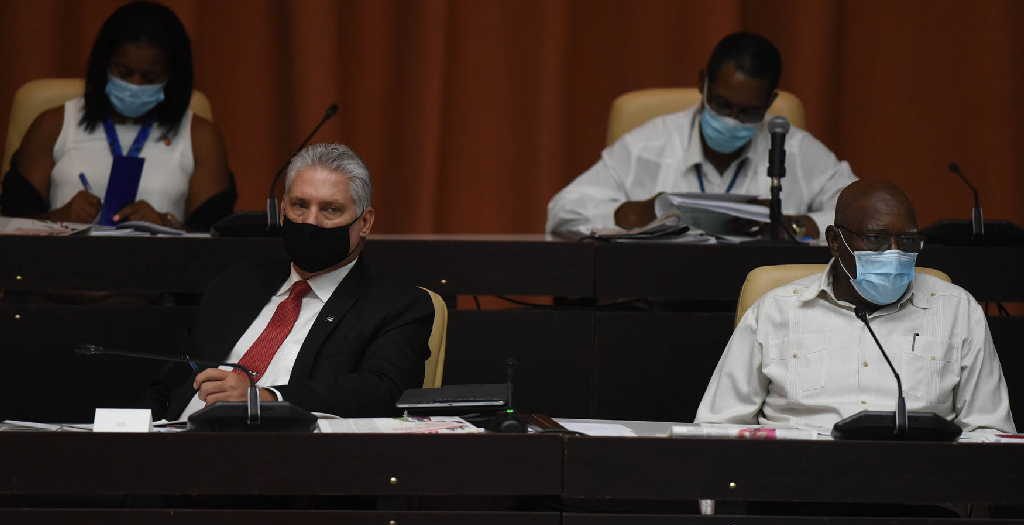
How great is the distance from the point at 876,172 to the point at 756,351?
3.08 m

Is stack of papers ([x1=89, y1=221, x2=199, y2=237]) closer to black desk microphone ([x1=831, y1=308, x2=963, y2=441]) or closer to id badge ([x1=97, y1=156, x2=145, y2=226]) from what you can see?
id badge ([x1=97, y1=156, x2=145, y2=226])

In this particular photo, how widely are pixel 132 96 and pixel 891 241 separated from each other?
235 cm

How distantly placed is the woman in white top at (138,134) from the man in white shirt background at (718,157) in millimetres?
1048

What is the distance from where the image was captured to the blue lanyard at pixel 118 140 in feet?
14.8

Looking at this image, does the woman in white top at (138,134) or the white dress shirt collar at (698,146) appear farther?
the white dress shirt collar at (698,146)

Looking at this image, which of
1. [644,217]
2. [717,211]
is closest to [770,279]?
[717,211]

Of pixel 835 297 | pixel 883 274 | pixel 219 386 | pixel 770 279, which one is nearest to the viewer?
pixel 219 386

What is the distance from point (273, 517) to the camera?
240cm

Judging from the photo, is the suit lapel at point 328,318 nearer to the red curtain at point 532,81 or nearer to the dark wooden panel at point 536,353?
the dark wooden panel at point 536,353

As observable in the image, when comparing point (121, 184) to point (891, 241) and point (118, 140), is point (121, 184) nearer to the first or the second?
point (118, 140)

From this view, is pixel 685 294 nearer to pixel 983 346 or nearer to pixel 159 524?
pixel 983 346

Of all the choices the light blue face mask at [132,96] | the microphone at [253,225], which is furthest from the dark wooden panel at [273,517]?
the light blue face mask at [132,96]

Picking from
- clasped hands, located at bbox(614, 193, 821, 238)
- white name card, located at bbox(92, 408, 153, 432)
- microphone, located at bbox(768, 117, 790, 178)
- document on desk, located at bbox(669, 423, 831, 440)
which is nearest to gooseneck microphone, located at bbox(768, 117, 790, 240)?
microphone, located at bbox(768, 117, 790, 178)

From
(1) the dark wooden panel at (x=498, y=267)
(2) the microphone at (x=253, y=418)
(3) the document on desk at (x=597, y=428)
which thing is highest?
(1) the dark wooden panel at (x=498, y=267)
